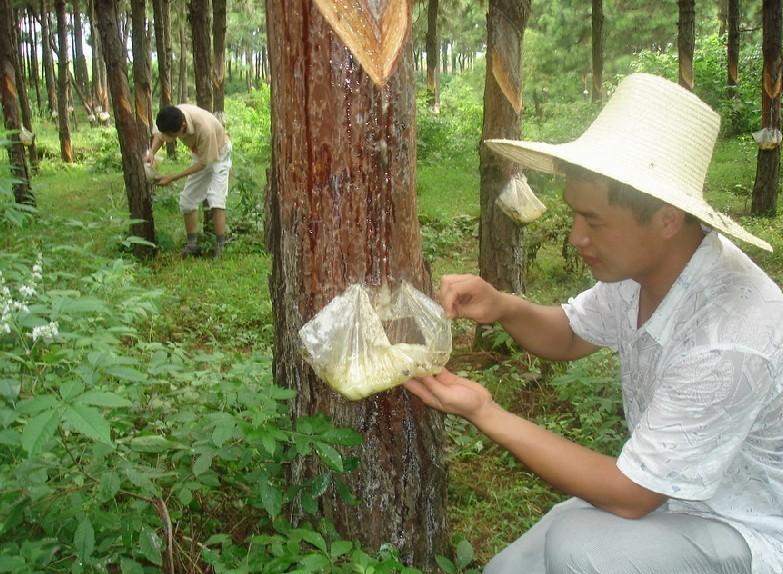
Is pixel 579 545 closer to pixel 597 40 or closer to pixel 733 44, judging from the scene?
pixel 733 44

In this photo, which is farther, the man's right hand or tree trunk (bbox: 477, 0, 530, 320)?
tree trunk (bbox: 477, 0, 530, 320)

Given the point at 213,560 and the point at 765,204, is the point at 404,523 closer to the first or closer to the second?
the point at 213,560

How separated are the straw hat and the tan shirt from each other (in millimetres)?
5392

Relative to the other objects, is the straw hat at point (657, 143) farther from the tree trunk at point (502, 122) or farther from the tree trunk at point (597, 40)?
the tree trunk at point (597, 40)

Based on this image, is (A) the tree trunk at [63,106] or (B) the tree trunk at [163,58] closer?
(B) the tree trunk at [163,58]

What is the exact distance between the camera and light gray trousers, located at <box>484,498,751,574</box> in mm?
1724

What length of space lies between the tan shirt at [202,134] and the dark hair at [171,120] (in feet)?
0.50

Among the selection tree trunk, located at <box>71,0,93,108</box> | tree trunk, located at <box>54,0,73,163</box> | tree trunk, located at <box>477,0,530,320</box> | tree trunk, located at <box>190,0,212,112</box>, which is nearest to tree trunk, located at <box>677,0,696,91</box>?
tree trunk, located at <box>477,0,530,320</box>

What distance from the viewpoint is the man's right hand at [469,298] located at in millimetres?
2113

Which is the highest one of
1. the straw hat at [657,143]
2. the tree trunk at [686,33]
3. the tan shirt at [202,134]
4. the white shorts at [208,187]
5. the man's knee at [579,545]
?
the tree trunk at [686,33]

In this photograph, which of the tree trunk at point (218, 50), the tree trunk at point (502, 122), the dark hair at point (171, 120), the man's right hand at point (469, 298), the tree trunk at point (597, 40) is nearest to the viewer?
the man's right hand at point (469, 298)

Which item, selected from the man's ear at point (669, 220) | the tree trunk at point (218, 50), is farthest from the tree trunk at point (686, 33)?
the man's ear at point (669, 220)

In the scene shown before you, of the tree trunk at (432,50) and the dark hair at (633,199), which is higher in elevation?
the tree trunk at (432,50)

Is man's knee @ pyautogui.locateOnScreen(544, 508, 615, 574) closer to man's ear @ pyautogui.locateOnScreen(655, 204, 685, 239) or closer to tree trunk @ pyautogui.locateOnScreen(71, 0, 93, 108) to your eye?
man's ear @ pyautogui.locateOnScreen(655, 204, 685, 239)
